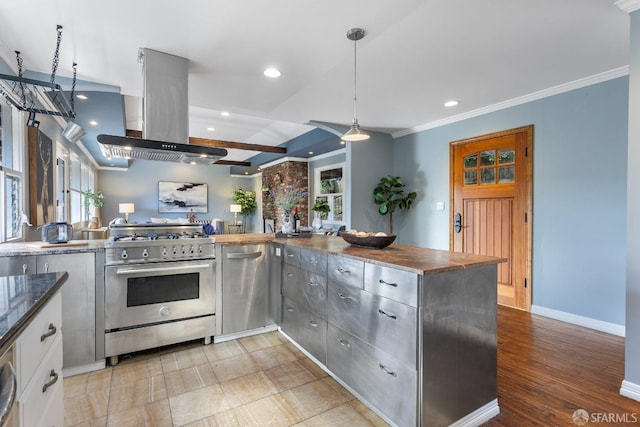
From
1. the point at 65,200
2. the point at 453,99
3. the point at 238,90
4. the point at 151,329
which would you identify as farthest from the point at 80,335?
the point at 453,99

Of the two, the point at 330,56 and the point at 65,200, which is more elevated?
the point at 330,56

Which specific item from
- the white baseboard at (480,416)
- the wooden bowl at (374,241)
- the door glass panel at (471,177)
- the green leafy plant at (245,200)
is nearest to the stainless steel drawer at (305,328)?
the wooden bowl at (374,241)

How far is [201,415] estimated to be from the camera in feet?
5.74

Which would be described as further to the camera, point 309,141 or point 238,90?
point 309,141

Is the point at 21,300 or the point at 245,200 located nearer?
the point at 21,300

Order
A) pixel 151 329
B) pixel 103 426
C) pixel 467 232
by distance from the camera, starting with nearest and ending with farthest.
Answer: pixel 103 426 < pixel 151 329 < pixel 467 232

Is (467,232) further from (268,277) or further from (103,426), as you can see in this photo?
(103,426)

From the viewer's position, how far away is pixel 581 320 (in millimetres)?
3092

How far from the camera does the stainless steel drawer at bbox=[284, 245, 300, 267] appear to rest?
2.54 meters

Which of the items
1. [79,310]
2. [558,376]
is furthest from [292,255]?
[558,376]

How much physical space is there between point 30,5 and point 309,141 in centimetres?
435

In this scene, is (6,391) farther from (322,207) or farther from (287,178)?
(287,178)

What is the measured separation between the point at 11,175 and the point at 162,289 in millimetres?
1726

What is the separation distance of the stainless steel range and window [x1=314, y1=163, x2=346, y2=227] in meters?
4.26
